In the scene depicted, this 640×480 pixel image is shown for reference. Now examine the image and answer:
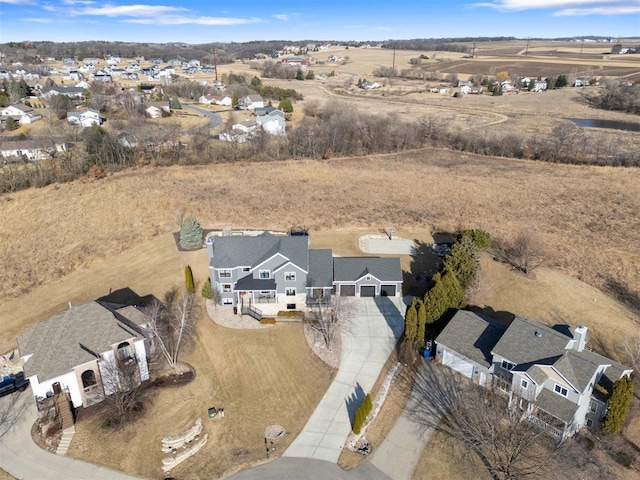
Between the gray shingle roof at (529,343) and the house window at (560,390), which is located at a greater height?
the gray shingle roof at (529,343)

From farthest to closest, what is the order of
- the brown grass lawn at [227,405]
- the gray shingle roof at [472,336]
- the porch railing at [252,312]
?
the porch railing at [252,312]
the gray shingle roof at [472,336]
the brown grass lawn at [227,405]

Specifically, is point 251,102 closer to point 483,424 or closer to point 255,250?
point 255,250

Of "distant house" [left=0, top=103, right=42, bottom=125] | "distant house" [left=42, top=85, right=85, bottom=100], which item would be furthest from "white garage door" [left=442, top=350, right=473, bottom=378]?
"distant house" [left=42, top=85, right=85, bottom=100]

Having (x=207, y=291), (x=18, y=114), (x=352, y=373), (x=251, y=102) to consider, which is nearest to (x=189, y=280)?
(x=207, y=291)

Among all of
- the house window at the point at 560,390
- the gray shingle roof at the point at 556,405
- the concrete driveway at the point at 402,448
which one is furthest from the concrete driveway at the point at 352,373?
the house window at the point at 560,390

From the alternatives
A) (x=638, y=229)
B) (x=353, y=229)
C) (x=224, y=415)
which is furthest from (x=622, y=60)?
(x=224, y=415)

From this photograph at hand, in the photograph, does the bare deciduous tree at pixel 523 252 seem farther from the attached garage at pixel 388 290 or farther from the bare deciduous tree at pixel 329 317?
the bare deciduous tree at pixel 329 317

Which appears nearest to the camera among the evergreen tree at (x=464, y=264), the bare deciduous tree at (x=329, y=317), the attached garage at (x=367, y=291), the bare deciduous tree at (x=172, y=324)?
the bare deciduous tree at (x=172, y=324)
